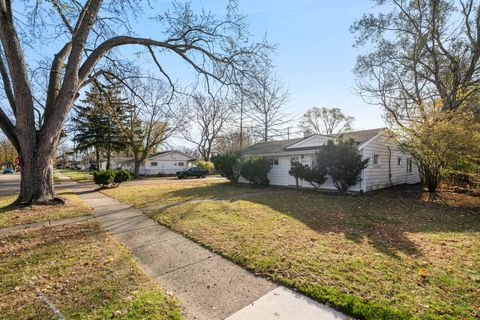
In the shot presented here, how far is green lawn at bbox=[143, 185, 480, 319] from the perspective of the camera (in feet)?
9.85

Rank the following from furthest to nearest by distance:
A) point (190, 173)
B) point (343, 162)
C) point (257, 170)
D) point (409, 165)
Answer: point (190, 173) < point (409, 165) < point (257, 170) < point (343, 162)

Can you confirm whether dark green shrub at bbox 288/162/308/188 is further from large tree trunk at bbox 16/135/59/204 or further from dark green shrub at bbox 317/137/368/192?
large tree trunk at bbox 16/135/59/204

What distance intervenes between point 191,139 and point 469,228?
38117 mm

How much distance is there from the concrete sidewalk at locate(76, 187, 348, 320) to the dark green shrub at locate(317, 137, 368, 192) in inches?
369

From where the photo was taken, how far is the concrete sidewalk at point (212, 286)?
2.74 m

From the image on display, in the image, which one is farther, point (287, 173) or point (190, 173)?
point (190, 173)

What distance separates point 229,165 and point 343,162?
8608 millimetres

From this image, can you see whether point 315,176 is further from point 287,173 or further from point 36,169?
point 36,169

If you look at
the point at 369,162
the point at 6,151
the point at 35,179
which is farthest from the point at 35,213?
the point at 6,151

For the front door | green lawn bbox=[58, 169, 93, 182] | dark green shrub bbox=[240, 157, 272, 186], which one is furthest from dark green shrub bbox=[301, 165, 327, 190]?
green lawn bbox=[58, 169, 93, 182]

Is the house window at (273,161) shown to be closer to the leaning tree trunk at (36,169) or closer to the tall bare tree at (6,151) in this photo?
the leaning tree trunk at (36,169)

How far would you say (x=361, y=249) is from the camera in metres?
4.79

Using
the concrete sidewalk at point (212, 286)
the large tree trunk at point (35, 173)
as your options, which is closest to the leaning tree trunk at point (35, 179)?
the large tree trunk at point (35, 173)

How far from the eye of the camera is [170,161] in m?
38.1
